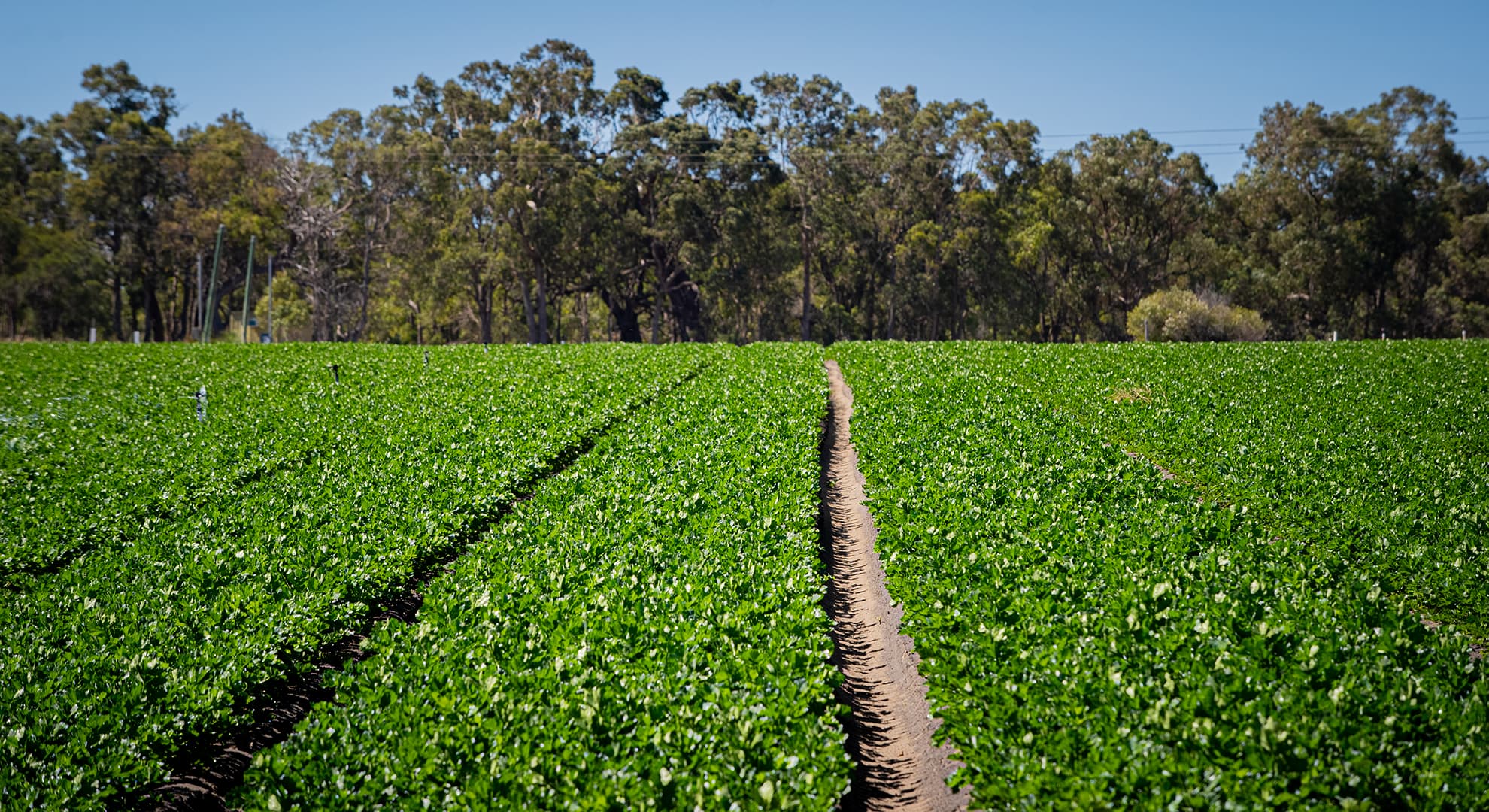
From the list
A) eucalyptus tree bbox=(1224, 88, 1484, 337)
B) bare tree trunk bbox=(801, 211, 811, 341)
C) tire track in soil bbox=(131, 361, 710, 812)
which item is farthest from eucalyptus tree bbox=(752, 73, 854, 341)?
tire track in soil bbox=(131, 361, 710, 812)

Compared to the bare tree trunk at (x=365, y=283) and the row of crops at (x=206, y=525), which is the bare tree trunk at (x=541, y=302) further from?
the row of crops at (x=206, y=525)

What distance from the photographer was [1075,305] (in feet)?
225

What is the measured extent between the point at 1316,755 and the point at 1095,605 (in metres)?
2.13

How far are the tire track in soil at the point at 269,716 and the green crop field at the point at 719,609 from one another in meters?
0.03

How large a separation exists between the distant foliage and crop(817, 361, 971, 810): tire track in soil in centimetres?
3911

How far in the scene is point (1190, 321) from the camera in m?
47.4

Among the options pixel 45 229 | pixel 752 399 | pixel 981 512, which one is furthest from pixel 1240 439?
pixel 45 229

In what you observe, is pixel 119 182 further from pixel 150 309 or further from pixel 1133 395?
pixel 1133 395

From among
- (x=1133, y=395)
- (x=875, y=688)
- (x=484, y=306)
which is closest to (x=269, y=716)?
(x=875, y=688)

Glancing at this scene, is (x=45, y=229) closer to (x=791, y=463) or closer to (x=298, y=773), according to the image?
(x=791, y=463)

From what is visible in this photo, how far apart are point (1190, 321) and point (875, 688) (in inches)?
1769

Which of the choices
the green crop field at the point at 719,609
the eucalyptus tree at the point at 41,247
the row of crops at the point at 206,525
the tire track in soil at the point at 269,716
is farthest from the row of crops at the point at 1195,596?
the eucalyptus tree at the point at 41,247

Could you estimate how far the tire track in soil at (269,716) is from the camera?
21.2 ft

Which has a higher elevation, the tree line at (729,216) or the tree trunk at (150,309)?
the tree line at (729,216)
